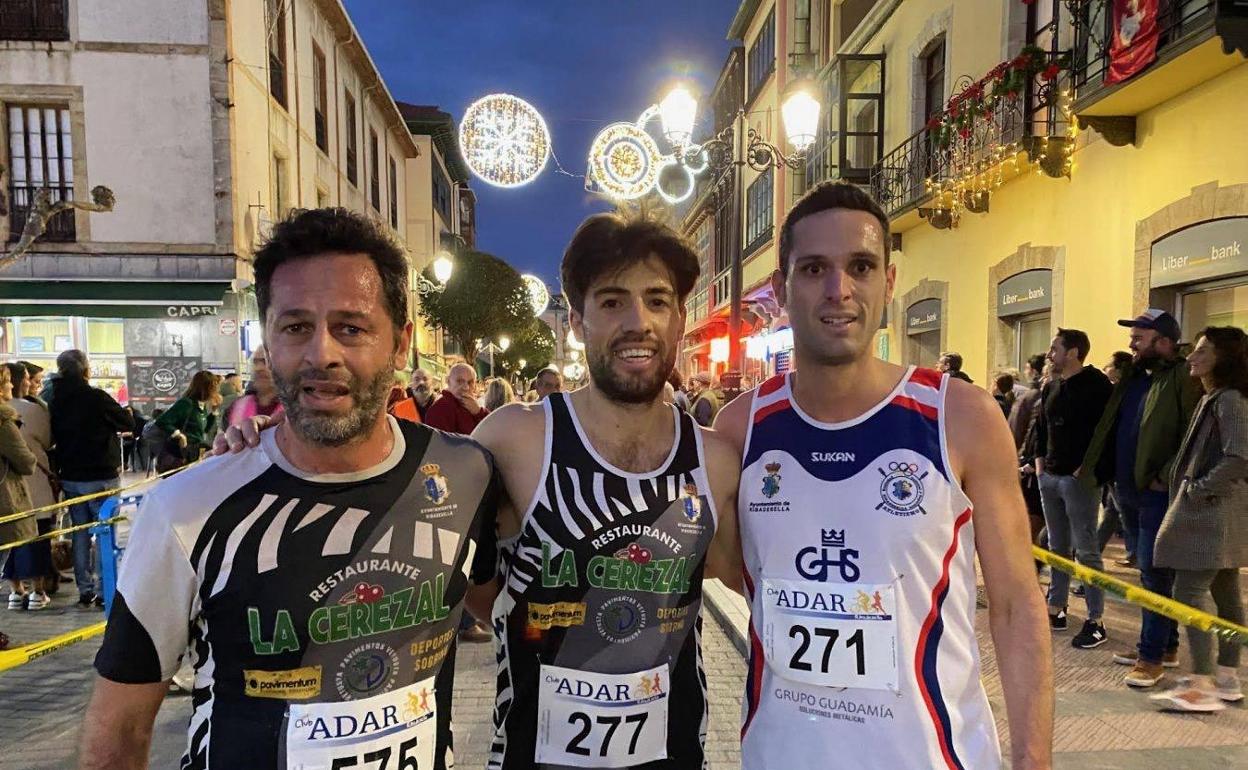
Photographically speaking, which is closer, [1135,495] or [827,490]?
[827,490]

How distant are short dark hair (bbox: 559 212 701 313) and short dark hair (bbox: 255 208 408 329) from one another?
2.02 feet

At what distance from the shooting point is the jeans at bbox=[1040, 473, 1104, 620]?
5.51 metres

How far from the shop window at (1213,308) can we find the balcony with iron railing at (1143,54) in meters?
2.05

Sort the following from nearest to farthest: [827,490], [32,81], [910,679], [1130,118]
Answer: [910,679], [827,490], [1130,118], [32,81]

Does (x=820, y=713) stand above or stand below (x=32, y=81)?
below

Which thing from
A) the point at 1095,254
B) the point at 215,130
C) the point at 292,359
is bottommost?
the point at 292,359

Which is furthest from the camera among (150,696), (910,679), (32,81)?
(32,81)

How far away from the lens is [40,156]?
48.3 feet

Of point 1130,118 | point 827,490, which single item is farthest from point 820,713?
point 1130,118

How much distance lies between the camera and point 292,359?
1.68m

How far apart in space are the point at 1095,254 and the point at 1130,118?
1630mm

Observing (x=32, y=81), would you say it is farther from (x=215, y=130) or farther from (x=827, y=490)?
(x=827, y=490)

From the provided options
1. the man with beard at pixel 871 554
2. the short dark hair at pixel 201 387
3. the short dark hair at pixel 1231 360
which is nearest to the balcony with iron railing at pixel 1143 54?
the short dark hair at pixel 1231 360

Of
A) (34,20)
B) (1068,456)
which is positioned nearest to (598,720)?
(1068,456)
